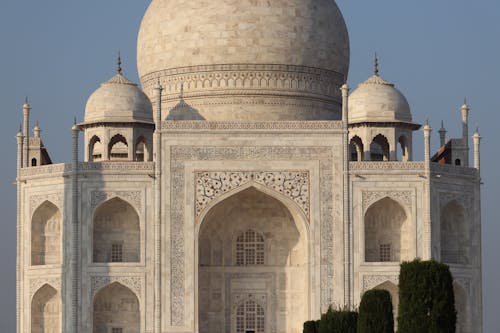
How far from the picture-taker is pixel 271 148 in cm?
3447

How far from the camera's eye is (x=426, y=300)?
24984mm

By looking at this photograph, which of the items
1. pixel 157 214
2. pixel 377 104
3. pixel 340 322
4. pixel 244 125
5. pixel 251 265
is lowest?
pixel 340 322

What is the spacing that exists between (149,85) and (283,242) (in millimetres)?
6033

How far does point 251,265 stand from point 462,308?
5199 millimetres

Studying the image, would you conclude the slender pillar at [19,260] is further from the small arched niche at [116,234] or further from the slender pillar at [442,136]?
the slender pillar at [442,136]

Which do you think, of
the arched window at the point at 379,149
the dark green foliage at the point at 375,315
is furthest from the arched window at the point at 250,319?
the dark green foliage at the point at 375,315

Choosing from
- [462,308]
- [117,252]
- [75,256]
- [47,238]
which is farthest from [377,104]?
[47,238]

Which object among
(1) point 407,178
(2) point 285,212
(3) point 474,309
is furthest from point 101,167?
(3) point 474,309

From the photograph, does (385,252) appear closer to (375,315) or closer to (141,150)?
(141,150)

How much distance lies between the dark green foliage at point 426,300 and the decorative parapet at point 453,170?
9487 mm

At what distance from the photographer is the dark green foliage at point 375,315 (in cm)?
2722

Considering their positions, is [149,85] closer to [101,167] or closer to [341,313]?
[101,167]

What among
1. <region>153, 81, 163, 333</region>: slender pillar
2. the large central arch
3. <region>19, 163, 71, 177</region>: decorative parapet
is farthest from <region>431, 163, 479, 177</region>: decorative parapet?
<region>19, 163, 71, 177</region>: decorative parapet

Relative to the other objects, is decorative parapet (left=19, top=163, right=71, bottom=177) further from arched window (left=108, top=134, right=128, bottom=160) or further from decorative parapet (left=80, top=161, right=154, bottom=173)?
arched window (left=108, top=134, right=128, bottom=160)
